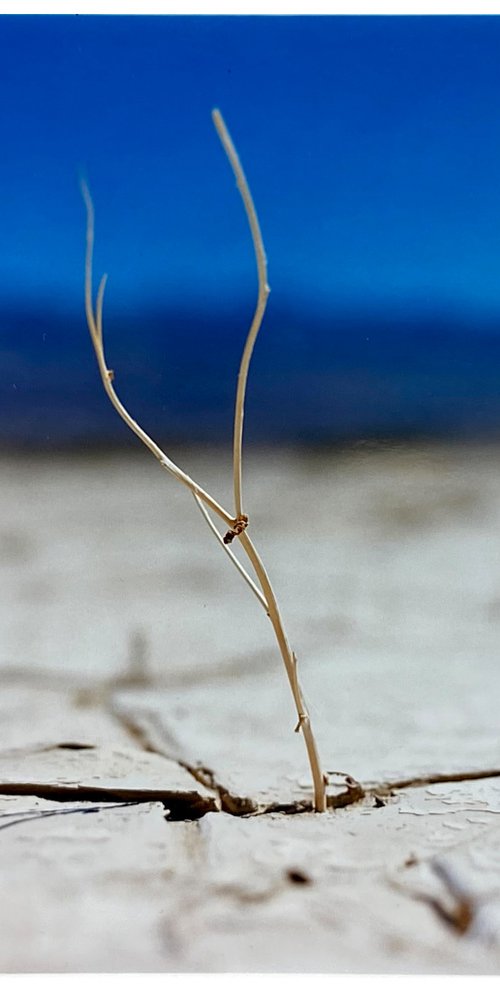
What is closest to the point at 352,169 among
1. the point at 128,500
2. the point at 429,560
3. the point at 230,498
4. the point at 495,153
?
the point at 495,153

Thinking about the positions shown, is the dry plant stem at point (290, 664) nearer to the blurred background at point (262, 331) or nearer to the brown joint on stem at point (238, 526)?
the brown joint on stem at point (238, 526)

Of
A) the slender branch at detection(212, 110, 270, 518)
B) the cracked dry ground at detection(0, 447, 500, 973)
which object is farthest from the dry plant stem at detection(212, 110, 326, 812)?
the cracked dry ground at detection(0, 447, 500, 973)

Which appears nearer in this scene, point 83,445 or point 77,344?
point 77,344

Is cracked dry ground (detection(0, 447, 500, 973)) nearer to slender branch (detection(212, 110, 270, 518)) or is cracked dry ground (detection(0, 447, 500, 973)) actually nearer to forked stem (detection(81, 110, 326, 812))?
forked stem (detection(81, 110, 326, 812))

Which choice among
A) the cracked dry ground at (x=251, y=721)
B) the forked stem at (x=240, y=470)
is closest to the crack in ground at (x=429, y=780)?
the cracked dry ground at (x=251, y=721)

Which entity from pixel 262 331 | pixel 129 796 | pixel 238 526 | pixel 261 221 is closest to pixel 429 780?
pixel 129 796

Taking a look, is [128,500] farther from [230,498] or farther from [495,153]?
[495,153]

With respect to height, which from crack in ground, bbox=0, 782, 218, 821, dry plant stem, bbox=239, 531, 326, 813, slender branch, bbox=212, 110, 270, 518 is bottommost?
crack in ground, bbox=0, 782, 218, 821
